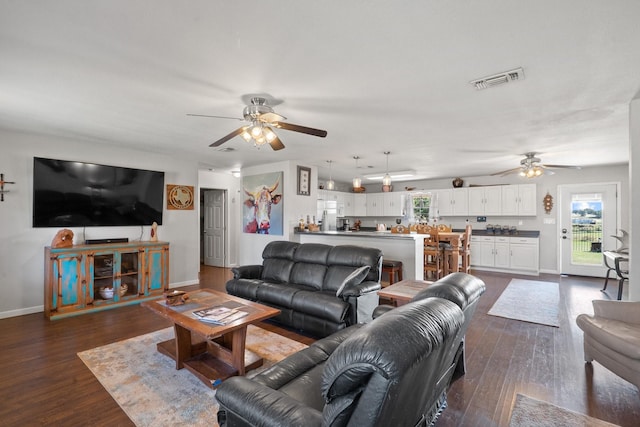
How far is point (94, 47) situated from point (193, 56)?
2.02 feet

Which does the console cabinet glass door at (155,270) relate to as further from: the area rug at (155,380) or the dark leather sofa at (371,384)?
the dark leather sofa at (371,384)

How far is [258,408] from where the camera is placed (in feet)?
4.08

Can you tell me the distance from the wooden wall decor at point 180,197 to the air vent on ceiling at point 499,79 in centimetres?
502

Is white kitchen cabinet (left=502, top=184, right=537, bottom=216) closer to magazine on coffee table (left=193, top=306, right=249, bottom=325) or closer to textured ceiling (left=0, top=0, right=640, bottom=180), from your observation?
textured ceiling (left=0, top=0, right=640, bottom=180)

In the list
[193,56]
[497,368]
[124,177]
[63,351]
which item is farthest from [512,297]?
[124,177]

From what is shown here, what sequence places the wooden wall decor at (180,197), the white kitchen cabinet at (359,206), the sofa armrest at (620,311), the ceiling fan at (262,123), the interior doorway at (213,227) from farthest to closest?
the white kitchen cabinet at (359,206), the interior doorway at (213,227), the wooden wall decor at (180,197), the ceiling fan at (262,123), the sofa armrest at (620,311)

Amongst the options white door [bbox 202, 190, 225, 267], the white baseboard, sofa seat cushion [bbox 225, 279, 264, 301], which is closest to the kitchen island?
sofa seat cushion [bbox 225, 279, 264, 301]

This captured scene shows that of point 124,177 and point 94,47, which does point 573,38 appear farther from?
point 124,177

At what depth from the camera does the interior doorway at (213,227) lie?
25.4 ft

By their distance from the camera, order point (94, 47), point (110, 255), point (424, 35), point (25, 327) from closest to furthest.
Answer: point (424, 35), point (94, 47), point (25, 327), point (110, 255)

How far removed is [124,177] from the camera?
4797 mm

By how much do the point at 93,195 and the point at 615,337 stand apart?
629cm

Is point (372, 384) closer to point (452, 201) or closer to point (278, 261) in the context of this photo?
point (278, 261)

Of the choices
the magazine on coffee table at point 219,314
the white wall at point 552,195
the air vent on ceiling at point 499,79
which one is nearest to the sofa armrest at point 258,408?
the magazine on coffee table at point 219,314
